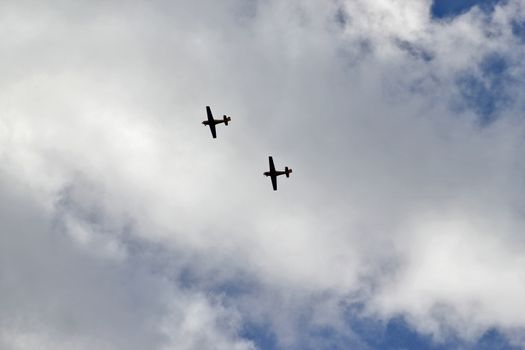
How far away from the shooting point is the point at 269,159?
200 metres

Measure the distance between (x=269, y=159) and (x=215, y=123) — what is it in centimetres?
2254

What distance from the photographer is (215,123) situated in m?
196
